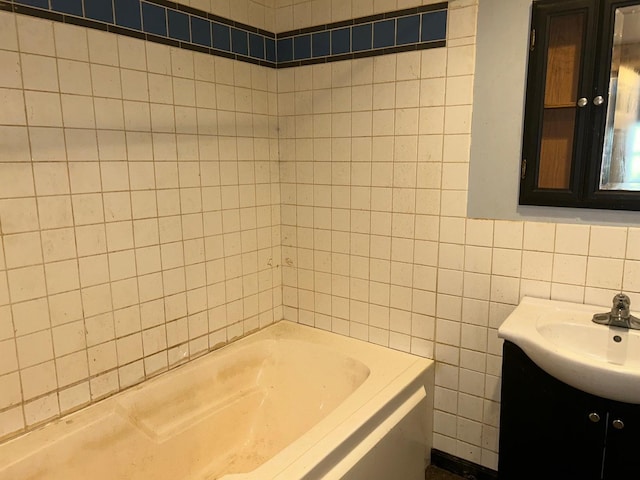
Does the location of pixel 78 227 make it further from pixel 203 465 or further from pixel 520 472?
pixel 520 472

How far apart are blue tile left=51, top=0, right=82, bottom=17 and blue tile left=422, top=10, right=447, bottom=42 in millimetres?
1336

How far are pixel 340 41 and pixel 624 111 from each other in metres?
1.24

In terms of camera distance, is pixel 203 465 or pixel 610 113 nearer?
pixel 610 113

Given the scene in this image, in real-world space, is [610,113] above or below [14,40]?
below

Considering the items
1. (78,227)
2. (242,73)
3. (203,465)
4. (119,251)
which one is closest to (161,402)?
(203,465)

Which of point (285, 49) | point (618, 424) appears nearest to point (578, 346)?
point (618, 424)

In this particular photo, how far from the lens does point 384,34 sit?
2.07 meters

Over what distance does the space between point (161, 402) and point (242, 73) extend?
1.56m

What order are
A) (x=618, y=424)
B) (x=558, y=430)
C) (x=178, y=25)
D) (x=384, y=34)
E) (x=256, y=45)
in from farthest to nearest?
(x=256, y=45)
(x=384, y=34)
(x=178, y=25)
(x=558, y=430)
(x=618, y=424)

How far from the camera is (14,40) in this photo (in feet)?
4.87

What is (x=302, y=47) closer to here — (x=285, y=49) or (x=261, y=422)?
(x=285, y=49)

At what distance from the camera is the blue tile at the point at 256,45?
2.29 m

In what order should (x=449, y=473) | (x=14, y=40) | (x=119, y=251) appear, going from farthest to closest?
(x=449, y=473)
(x=119, y=251)
(x=14, y=40)

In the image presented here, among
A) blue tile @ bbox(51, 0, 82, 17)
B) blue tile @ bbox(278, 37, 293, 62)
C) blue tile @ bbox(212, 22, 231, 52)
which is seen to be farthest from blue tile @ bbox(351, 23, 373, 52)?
blue tile @ bbox(51, 0, 82, 17)
